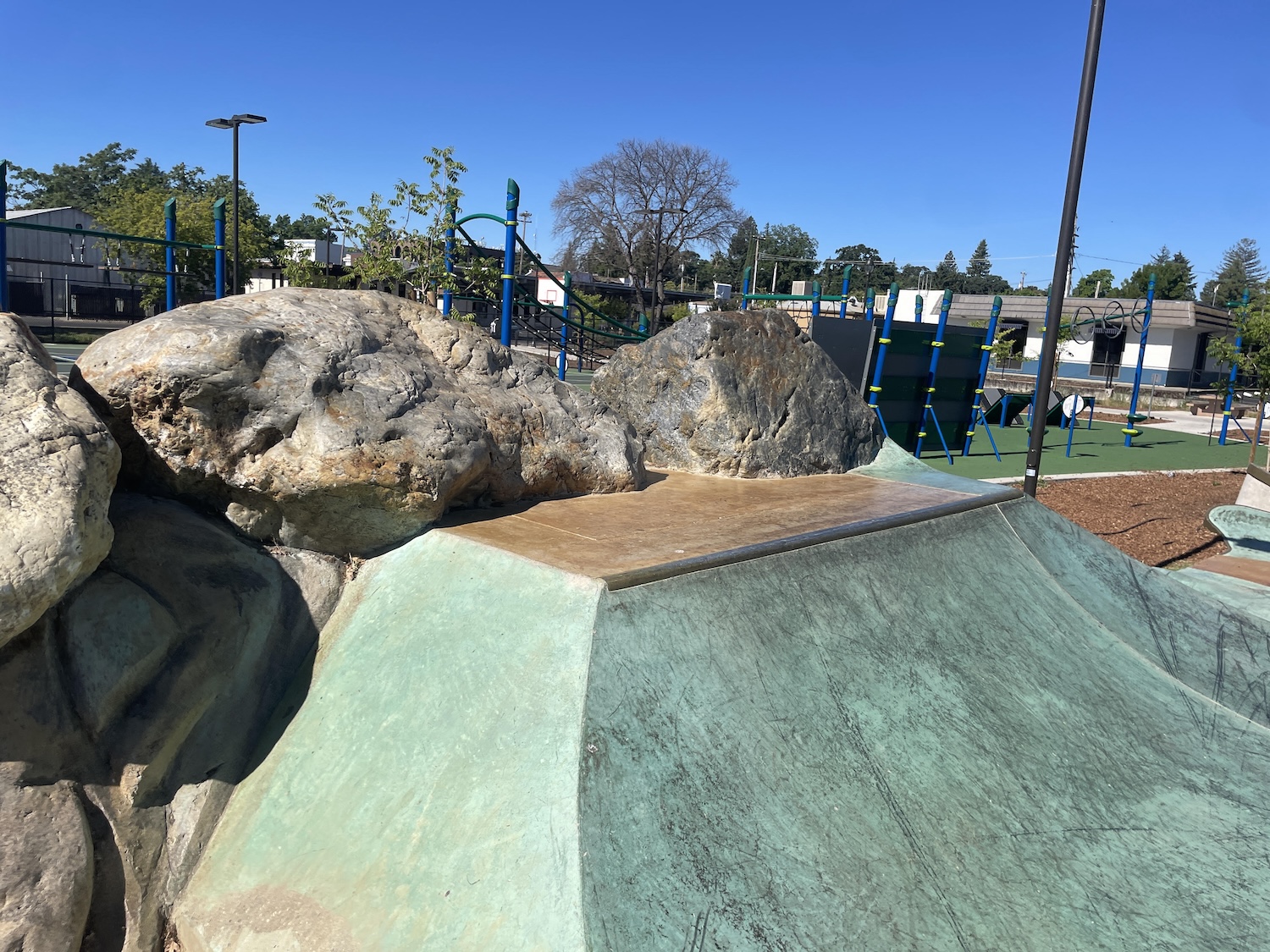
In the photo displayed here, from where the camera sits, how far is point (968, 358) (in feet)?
42.3

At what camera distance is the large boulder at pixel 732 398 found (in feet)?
16.8

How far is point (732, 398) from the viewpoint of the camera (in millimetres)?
5141

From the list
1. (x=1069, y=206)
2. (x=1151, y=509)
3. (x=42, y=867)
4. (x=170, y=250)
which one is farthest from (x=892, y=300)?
(x=42, y=867)

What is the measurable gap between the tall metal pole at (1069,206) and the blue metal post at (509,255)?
13.2ft

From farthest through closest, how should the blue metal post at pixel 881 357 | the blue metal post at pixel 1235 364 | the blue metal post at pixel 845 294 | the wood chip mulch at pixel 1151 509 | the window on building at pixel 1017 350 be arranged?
the window on building at pixel 1017 350 → the blue metal post at pixel 1235 364 → the blue metal post at pixel 845 294 → the blue metal post at pixel 881 357 → the wood chip mulch at pixel 1151 509

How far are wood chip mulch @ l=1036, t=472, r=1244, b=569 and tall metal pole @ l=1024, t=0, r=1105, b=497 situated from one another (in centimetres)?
181

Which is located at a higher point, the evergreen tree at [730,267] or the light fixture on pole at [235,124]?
the evergreen tree at [730,267]

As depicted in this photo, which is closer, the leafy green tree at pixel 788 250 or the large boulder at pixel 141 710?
the large boulder at pixel 141 710

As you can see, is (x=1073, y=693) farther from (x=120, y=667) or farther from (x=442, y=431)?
(x=120, y=667)

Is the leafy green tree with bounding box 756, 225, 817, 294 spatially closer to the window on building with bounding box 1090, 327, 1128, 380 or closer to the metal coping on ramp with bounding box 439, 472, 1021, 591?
the window on building with bounding box 1090, 327, 1128, 380

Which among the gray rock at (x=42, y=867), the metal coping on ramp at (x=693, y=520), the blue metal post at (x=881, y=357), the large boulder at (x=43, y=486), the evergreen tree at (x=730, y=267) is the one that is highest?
the evergreen tree at (x=730, y=267)

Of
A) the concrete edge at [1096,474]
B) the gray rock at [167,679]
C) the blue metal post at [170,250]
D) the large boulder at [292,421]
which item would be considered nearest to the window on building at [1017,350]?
the concrete edge at [1096,474]

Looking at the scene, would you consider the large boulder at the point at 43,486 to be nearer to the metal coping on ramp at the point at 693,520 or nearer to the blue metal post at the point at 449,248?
the metal coping on ramp at the point at 693,520

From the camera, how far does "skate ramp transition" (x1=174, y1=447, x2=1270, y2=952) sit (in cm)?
209
